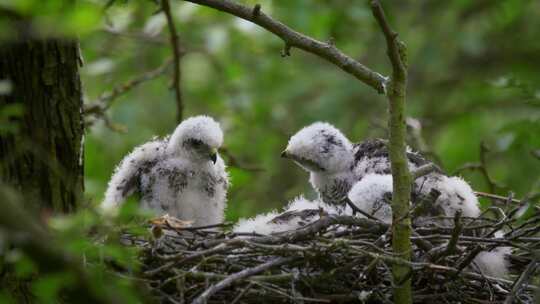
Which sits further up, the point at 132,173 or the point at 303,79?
the point at 303,79

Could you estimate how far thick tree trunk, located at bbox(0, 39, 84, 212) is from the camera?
3.71 metres

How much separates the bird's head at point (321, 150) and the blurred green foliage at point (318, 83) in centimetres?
207

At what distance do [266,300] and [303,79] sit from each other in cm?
630

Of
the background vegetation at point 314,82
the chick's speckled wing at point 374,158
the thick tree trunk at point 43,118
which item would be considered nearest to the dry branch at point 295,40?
the thick tree trunk at point 43,118

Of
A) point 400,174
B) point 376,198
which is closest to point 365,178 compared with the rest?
point 376,198

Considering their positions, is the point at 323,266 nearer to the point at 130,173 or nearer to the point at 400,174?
the point at 400,174

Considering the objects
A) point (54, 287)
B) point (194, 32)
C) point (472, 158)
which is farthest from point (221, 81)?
point (54, 287)

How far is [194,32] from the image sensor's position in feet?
30.2

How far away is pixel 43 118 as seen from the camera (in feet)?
12.4

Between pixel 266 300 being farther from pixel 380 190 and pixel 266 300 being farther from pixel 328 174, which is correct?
pixel 328 174

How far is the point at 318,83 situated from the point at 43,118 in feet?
20.5

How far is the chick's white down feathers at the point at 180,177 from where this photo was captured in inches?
200

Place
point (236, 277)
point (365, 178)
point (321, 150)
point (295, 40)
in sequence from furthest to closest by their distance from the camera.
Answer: point (321, 150) → point (365, 178) → point (295, 40) → point (236, 277)

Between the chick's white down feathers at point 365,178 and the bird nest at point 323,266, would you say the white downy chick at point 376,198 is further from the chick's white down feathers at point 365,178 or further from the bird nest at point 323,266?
the bird nest at point 323,266
